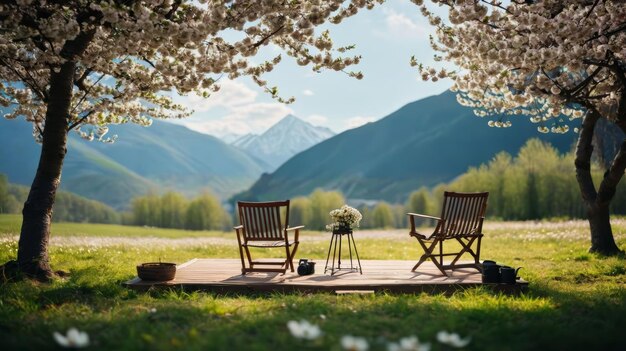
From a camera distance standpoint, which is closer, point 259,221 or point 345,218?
point 259,221

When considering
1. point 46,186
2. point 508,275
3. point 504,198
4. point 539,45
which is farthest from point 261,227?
point 504,198

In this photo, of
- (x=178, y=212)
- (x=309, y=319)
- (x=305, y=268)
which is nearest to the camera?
(x=309, y=319)

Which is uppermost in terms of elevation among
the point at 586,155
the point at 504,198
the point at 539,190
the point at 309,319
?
the point at 539,190

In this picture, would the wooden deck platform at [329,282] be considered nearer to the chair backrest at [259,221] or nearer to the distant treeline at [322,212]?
the chair backrest at [259,221]

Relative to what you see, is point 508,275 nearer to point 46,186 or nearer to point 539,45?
point 539,45

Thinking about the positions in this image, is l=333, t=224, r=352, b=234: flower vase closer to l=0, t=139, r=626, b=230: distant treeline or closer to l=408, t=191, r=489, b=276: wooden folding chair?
l=408, t=191, r=489, b=276: wooden folding chair

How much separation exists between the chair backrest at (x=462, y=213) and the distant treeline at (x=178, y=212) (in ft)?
209

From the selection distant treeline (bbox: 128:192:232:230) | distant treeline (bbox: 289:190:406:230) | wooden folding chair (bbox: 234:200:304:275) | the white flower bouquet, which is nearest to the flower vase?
the white flower bouquet

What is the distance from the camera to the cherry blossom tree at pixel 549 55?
810 centimetres

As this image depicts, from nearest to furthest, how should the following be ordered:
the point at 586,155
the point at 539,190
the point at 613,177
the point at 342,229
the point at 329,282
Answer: the point at 329,282 → the point at 342,229 → the point at 613,177 → the point at 586,155 → the point at 539,190

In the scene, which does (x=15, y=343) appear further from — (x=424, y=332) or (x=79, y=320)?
(x=424, y=332)

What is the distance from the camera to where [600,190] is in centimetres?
1129

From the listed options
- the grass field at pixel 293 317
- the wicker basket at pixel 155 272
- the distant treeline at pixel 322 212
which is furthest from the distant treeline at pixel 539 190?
the wicker basket at pixel 155 272

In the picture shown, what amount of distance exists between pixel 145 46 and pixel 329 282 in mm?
4920
